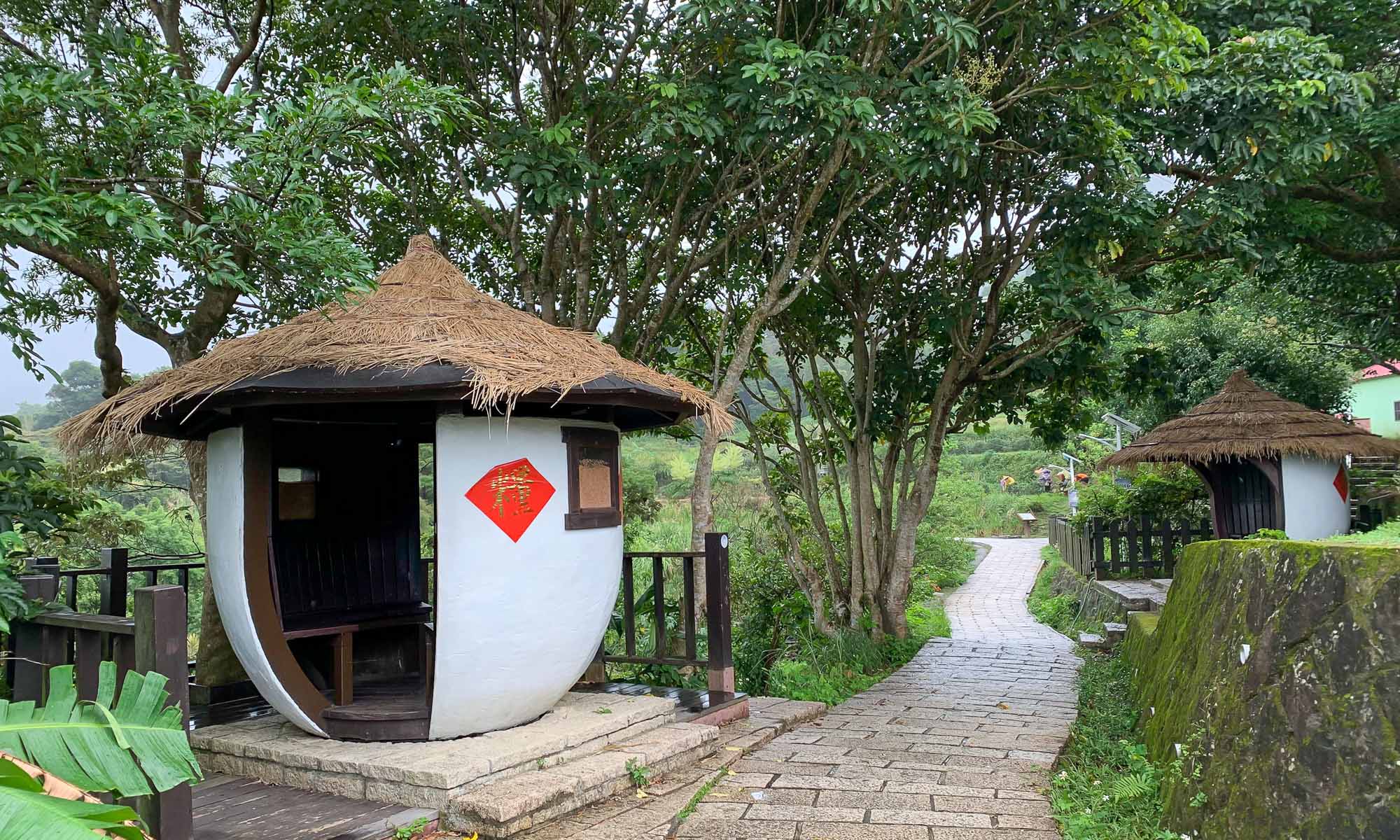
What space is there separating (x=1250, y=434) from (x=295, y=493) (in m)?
9.48

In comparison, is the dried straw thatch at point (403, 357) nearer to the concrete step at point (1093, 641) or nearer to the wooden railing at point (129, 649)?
the wooden railing at point (129, 649)

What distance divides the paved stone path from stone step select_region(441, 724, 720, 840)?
0.35 meters

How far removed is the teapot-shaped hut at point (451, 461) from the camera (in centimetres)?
457

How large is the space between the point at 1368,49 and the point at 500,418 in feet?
26.6

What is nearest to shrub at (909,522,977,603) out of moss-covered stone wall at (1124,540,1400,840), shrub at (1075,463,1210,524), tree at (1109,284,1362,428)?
shrub at (1075,463,1210,524)

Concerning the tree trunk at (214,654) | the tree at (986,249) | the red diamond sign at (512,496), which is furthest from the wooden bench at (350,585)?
the tree at (986,249)

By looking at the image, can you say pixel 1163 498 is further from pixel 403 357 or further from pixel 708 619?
pixel 403 357

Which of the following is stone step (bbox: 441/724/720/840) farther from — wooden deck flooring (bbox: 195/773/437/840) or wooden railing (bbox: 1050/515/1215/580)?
wooden railing (bbox: 1050/515/1215/580)

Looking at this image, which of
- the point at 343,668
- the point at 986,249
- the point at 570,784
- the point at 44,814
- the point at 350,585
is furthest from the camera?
the point at 986,249

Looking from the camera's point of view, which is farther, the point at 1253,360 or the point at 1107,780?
the point at 1253,360

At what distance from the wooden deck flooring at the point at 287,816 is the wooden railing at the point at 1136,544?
1209 cm

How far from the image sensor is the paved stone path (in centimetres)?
423

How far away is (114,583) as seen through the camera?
629 centimetres

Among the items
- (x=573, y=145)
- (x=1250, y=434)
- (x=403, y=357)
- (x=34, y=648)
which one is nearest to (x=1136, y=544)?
(x=1250, y=434)
